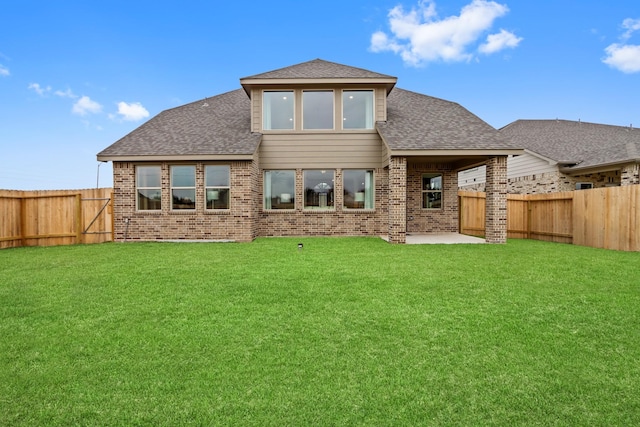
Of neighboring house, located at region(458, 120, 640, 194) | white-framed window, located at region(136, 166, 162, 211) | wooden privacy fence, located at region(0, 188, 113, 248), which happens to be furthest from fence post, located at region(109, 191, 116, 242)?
neighboring house, located at region(458, 120, 640, 194)

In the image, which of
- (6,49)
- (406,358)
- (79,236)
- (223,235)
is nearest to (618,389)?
(406,358)

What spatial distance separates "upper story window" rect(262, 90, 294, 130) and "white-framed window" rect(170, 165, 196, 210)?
352 centimetres

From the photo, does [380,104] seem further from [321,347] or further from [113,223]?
[321,347]

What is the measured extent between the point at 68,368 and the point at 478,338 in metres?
4.10

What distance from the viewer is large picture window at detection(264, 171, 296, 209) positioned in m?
13.8

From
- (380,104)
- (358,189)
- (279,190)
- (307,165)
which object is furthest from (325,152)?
(380,104)

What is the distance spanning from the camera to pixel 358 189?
13.8 meters

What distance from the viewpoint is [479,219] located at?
601 inches

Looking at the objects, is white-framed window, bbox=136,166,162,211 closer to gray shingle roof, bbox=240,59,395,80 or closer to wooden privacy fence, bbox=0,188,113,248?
wooden privacy fence, bbox=0,188,113,248

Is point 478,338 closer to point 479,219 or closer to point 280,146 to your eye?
point 280,146

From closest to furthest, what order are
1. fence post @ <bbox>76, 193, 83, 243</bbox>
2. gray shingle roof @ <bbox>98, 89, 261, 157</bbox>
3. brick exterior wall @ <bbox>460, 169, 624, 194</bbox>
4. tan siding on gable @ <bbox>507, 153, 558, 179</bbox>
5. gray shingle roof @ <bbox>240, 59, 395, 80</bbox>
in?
1. gray shingle roof @ <bbox>98, 89, 261, 157</bbox>
2. fence post @ <bbox>76, 193, 83, 243</bbox>
3. gray shingle roof @ <bbox>240, 59, 395, 80</bbox>
4. brick exterior wall @ <bbox>460, 169, 624, 194</bbox>
5. tan siding on gable @ <bbox>507, 153, 558, 179</bbox>

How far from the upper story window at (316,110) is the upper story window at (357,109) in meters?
0.66

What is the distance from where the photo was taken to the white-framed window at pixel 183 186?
42.7 ft

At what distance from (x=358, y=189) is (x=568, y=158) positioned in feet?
39.3
